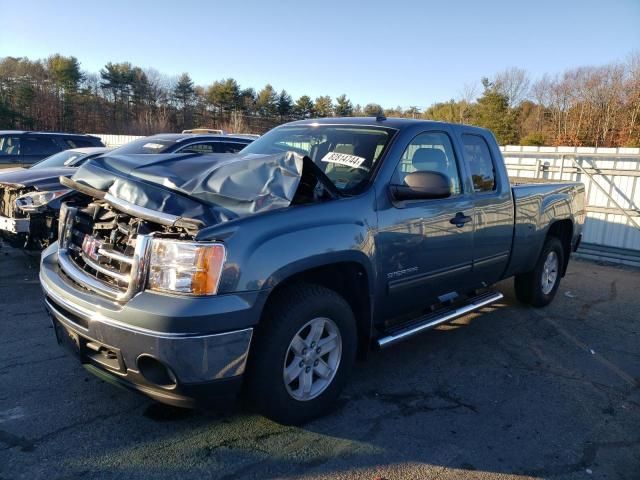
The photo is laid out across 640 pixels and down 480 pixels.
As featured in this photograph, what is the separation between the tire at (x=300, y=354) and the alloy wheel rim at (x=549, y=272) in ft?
12.0

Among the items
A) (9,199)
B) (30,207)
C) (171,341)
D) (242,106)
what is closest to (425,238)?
(171,341)

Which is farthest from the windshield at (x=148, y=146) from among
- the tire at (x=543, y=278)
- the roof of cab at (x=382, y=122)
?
the tire at (x=543, y=278)

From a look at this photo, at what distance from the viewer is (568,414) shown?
357 cm

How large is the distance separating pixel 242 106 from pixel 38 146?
51340 millimetres

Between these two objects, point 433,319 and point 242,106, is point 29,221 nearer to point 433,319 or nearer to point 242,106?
point 433,319

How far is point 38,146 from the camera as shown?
451 inches

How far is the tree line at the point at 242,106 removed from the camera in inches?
1550

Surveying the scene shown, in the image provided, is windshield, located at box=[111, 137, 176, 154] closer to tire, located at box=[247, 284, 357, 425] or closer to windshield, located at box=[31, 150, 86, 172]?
windshield, located at box=[31, 150, 86, 172]

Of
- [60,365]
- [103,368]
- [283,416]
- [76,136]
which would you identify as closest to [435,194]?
[283,416]

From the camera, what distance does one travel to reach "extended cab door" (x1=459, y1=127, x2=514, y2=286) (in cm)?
452

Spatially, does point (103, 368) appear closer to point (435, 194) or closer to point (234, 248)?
point (234, 248)

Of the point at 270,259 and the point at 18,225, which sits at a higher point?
the point at 270,259

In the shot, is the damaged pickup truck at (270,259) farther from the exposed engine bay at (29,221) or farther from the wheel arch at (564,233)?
the exposed engine bay at (29,221)

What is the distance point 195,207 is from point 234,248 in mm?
383
